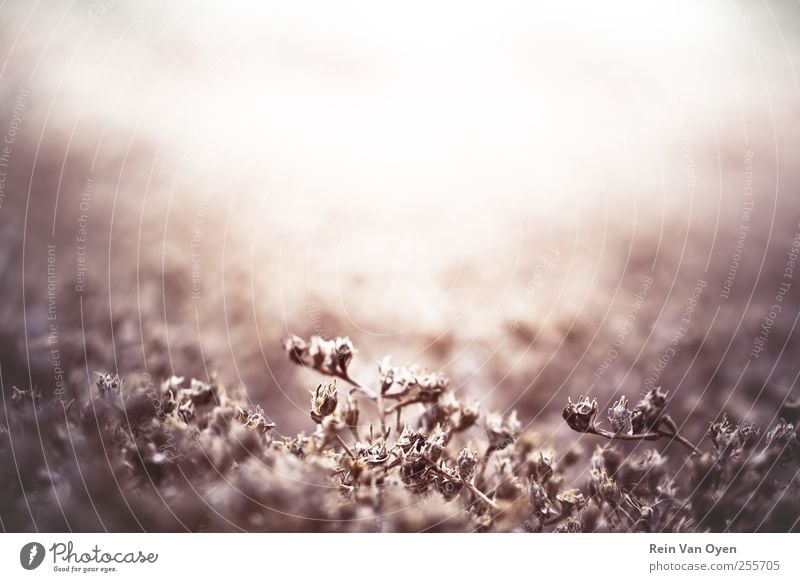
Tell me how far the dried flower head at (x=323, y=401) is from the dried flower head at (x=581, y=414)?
0.48 meters

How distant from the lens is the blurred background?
1.27m

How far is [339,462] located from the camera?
4.25 ft

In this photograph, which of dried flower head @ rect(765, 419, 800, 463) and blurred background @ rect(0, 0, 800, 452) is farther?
dried flower head @ rect(765, 419, 800, 463)

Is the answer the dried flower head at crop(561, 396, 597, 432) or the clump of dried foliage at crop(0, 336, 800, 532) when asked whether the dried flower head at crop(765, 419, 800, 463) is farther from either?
the dried flower head at crop(561, 396, 597, 432)

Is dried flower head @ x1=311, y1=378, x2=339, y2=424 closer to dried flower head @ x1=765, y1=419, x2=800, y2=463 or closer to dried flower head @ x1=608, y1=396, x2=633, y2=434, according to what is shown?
dried flower head @ x1=608, y1=396, x2=633, y2=434

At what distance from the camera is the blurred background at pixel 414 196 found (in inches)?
49.8

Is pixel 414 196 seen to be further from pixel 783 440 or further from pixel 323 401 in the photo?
pixel 783 440

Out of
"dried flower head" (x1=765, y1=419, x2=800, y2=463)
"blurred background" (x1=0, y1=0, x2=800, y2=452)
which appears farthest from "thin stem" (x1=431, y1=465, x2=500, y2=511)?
"dried flower head" (x1=765, y1=419, x2=800, y2=463)

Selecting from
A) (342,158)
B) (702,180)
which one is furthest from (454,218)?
(702,180)

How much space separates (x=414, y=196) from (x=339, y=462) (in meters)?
0.56

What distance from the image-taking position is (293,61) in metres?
1.30

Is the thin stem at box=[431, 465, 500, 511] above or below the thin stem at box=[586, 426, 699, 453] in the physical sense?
below

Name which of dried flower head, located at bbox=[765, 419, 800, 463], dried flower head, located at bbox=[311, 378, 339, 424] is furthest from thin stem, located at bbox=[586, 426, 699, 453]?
dried flower head, located at bbox=[311, 378, 339, 424]

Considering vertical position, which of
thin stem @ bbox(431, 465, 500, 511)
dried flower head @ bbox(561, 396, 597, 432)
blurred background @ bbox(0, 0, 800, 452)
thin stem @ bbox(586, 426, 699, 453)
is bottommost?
thin stem @ bbox(431, 465, 500, 511)
